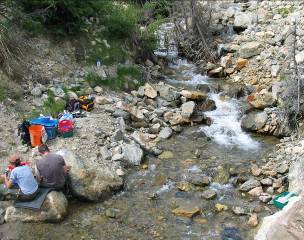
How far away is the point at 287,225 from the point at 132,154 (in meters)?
4.25

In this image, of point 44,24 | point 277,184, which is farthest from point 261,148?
point 44,24

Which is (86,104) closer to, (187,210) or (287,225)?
(187,210)

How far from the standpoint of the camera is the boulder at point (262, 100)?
1316 centimetres

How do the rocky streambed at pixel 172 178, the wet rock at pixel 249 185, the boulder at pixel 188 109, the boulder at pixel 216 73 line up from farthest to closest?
the boulder at pixel 216 73
the boulder at pixel 188 109
the wet rock at pixel 249 185
the rocky streambed at pixel 172 178

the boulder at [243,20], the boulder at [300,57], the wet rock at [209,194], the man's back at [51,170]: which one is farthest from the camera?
the boulder at [243,20]

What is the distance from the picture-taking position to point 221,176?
33.6 ft

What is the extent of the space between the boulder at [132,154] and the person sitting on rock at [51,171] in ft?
6.48

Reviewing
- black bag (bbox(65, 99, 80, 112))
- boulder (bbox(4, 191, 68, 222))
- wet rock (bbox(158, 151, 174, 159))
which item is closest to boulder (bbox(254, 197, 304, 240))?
wet rock (bbox(158, 151, 174, 159))

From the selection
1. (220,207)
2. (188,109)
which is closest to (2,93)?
(188,109)

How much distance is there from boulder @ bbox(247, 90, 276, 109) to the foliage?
5.45 m

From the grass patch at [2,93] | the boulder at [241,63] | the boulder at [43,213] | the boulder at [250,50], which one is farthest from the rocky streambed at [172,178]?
the boulder at [250,50]

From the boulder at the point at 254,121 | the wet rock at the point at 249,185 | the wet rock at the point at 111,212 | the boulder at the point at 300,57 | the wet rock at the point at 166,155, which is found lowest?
the wet rock at the point at 249,185

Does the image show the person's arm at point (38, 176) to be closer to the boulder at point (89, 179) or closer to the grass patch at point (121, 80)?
the boulder at point (89, 179)

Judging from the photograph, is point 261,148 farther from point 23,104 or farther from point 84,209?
point 23,104
